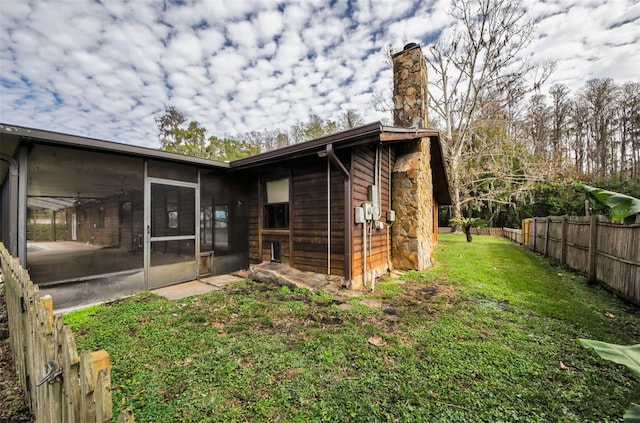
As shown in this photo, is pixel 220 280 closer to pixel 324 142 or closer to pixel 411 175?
pixel 324 142

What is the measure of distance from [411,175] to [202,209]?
5.44m

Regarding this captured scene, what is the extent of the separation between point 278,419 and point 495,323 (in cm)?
318

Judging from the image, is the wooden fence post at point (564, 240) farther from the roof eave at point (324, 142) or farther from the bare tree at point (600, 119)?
the bare tree at point (600, 119)

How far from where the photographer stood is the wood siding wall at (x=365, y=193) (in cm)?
513

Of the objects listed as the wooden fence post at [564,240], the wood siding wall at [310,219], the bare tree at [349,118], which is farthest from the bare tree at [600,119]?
the wood siding wall at [310,219]

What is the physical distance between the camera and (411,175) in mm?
6855

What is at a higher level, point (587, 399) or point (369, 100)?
point (369, 100)

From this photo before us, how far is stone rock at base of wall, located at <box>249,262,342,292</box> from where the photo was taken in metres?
4.93

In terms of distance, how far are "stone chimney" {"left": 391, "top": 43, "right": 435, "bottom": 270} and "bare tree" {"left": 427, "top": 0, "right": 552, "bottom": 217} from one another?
10.0 meters

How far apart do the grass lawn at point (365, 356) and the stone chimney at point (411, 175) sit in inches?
91.9

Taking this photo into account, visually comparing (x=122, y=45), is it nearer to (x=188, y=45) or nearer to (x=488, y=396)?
(x=188, y=45)

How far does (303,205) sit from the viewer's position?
221 inches

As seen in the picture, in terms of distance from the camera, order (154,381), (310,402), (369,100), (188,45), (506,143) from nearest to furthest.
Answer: (310,402), (154,381), (188,45), (506,143), (369,100)

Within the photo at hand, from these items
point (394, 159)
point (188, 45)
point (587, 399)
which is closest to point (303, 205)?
point (394, 159)
